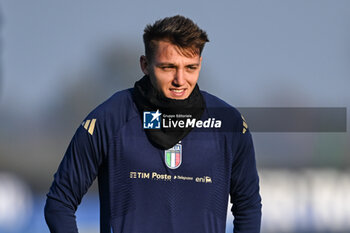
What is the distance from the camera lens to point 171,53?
127 inches

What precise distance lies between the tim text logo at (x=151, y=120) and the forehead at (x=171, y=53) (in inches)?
11.1

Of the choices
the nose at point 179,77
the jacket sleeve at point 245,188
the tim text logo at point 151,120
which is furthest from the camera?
the jacket sleeve at point 245,188

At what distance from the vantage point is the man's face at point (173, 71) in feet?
10.5

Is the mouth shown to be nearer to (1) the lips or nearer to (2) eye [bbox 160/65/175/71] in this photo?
(1) the lips

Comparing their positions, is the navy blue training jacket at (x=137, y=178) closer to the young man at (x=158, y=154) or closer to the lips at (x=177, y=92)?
the young man at (x=158, y=154)

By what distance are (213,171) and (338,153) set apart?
47.1ft

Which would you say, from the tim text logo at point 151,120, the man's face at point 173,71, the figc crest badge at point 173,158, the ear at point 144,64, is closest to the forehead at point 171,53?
the man's face at point 173,71

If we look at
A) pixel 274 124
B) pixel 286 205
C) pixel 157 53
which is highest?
pixel 157 53

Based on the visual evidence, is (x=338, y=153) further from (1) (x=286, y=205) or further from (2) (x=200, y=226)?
(2) (x=200, y=226)

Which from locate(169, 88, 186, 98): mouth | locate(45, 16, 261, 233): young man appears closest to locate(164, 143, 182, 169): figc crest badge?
locate(45, 16, 261, 233): young man

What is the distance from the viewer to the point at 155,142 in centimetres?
332

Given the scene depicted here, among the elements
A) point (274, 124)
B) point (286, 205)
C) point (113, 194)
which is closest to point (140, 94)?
point (113, 194)

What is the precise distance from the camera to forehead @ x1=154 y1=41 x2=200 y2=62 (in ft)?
10.5

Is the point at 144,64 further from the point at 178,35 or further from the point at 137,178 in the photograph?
the point at 137,178
